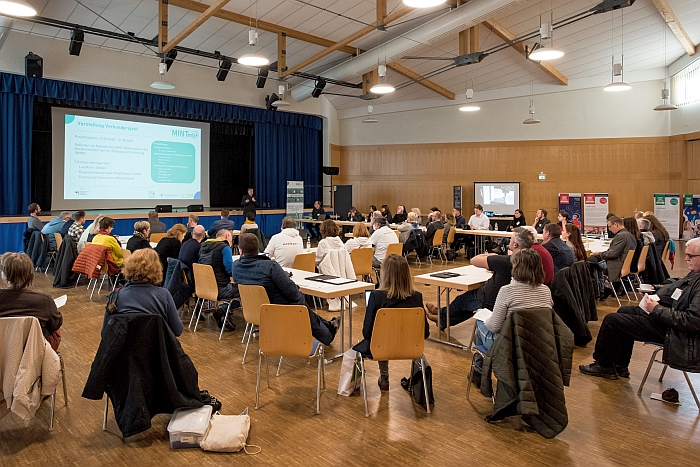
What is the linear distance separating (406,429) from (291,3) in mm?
8759

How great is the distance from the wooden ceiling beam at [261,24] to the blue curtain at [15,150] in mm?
4128

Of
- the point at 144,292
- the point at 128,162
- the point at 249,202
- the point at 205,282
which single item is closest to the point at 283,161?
the point at 249,202

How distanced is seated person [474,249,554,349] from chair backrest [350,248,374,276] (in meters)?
3.49

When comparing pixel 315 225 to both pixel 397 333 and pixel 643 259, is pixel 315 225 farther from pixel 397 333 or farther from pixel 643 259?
pixel 397 333

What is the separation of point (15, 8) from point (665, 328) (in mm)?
6484

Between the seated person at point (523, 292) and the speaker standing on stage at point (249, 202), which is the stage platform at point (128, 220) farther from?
the seated person at point (523, 292)

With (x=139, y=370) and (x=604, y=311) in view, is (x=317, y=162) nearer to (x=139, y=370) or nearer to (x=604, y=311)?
(x=604, y=311)

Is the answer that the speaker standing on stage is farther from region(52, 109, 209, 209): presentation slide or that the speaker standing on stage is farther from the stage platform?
region(52, 109, 209, 209): presentation slide

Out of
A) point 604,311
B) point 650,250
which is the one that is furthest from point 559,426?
point 650,250

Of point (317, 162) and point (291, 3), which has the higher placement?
point (291, 3)

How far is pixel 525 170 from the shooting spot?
1398 centimetres

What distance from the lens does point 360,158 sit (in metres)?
16.7

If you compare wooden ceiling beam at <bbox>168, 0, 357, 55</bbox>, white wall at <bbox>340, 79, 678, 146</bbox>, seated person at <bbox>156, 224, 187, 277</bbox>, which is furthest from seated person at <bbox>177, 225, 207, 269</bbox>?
white wall at <bbox>340, 79, 678, 146</bbox>

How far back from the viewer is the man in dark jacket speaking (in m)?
3.26
